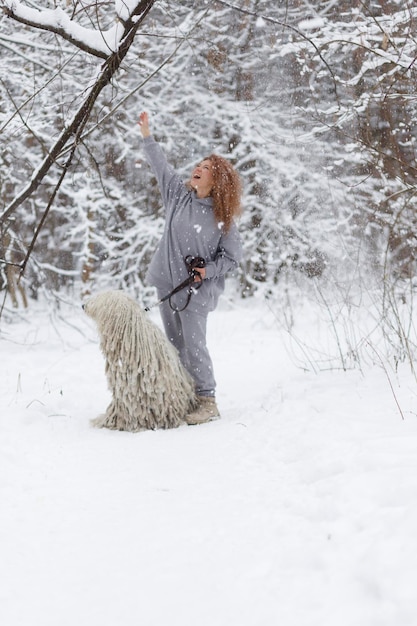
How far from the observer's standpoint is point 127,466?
2.65 m

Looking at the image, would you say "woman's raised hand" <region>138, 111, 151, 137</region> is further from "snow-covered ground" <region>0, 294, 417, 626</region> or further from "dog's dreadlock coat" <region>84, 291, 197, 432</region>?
"snow-covered ground" <region>0, 294, 417, 626</region>

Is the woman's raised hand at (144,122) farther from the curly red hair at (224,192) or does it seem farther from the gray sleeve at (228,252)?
the gray sleeve at (228,252)

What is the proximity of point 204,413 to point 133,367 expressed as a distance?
1.93 ft

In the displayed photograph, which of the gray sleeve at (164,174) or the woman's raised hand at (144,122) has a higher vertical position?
the woman's raised hand at (144,122)

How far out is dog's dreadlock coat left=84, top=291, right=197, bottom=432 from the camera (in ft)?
11.2

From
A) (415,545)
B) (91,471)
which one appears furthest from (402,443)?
(91,471)

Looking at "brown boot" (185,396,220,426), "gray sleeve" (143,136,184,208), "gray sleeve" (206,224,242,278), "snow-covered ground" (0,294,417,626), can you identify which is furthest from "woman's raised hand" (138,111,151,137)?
"snow-covered ground" (0,294,417,626)

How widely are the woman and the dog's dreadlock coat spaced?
9.9 inches

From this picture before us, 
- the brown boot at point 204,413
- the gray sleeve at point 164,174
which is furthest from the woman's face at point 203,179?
the brown boot at point 204,413

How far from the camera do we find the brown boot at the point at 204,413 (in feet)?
11.8

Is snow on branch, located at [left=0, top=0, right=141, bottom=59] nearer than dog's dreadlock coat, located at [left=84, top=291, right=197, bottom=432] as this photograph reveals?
Yes

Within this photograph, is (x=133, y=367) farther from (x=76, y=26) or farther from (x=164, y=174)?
(x=76, y=26)

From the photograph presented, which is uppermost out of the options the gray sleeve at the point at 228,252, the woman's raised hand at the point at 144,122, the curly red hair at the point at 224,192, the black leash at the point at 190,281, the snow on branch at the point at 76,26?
the snow on branch at the point at 76,26

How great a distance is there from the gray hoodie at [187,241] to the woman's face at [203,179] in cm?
5
